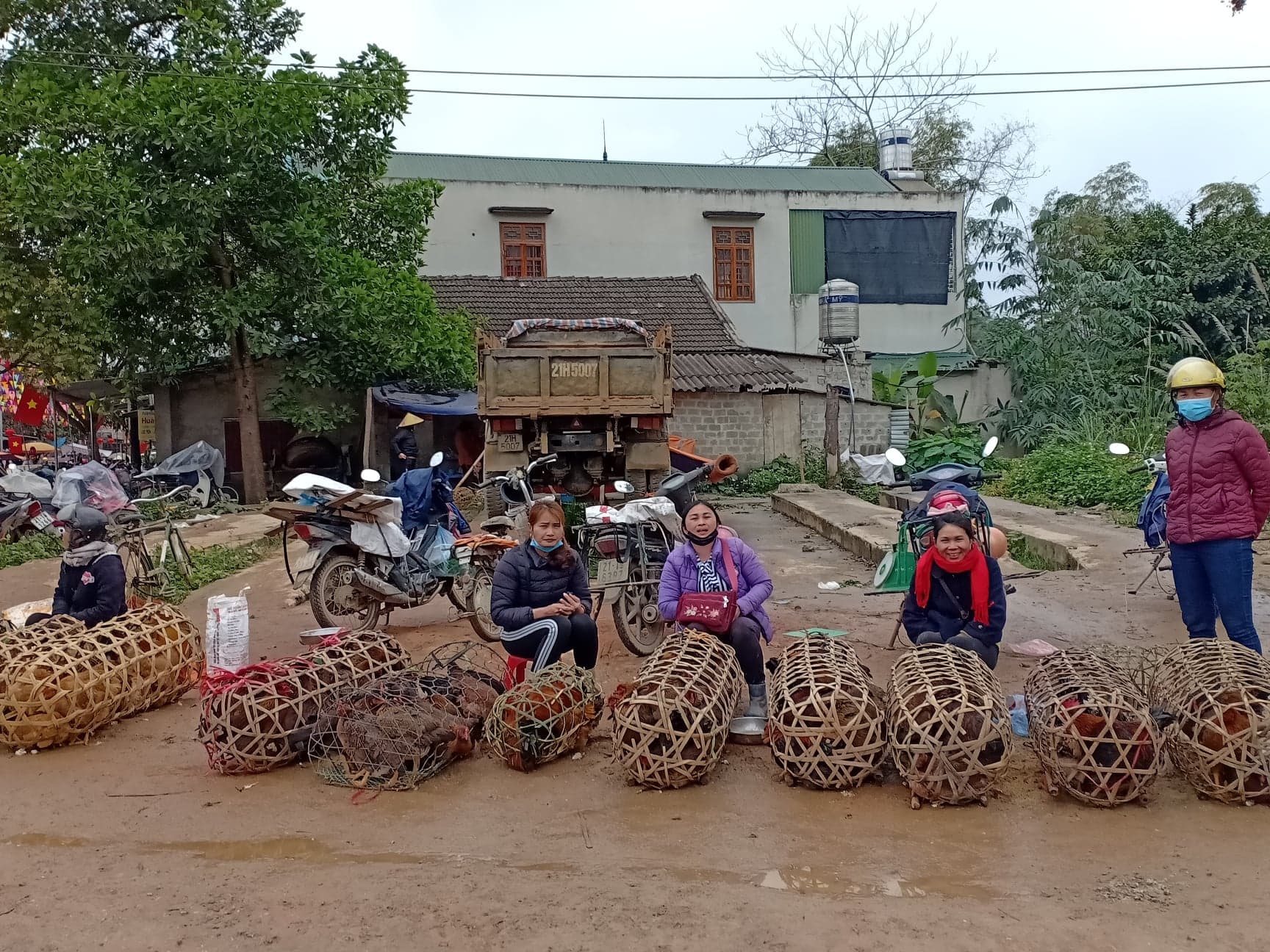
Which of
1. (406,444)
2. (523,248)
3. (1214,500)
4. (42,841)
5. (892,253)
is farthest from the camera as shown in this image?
(892,253)

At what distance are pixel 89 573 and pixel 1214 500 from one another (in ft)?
18.8

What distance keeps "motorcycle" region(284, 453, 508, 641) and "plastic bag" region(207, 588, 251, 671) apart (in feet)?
3.59

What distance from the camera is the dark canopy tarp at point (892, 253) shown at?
24.6 metres

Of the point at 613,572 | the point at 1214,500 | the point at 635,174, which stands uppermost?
the point at 635,174

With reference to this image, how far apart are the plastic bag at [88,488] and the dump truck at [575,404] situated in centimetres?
465

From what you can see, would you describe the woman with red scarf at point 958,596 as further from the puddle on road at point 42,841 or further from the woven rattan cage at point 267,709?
the puddle on road at point 42,841

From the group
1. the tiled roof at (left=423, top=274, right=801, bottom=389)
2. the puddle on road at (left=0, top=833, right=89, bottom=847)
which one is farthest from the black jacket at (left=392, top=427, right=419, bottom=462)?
the puddle on road at (left=0, top=833, right=89, bottom=847)

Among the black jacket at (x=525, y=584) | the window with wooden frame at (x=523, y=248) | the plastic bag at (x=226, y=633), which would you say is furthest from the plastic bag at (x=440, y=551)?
the window with wooden frame at (x=523, y=248)

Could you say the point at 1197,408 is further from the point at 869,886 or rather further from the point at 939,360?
the point at 939,360

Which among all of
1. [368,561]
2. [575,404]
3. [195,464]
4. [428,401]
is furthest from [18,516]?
[368,561]

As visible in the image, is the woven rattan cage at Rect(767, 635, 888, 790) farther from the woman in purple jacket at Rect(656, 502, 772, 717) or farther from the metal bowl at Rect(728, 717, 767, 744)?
the woman in purple jacket at Rect(656, 502, 772, 717)

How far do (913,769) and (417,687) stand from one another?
2.13 m

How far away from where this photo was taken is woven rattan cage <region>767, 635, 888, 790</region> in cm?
385

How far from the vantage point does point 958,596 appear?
4766mm
